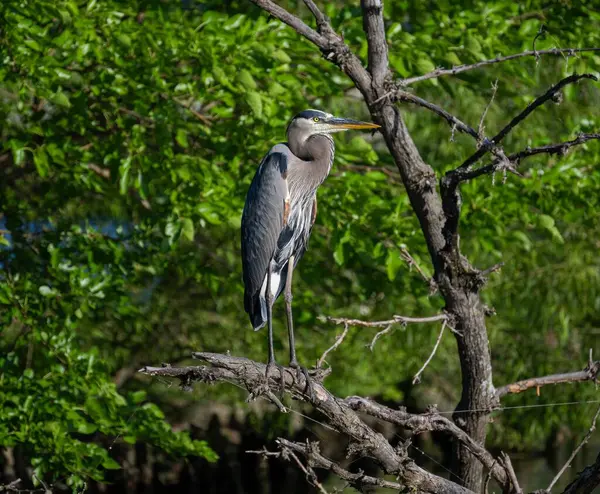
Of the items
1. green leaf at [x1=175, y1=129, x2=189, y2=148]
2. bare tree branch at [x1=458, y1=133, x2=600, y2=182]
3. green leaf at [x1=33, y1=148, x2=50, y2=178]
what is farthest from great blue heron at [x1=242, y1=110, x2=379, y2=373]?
green leaf at [x1=33, y1=148, x2=50, y2=178]

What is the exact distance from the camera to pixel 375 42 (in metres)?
3.82

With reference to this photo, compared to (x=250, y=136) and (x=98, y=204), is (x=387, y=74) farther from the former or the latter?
(x=98, y=204)

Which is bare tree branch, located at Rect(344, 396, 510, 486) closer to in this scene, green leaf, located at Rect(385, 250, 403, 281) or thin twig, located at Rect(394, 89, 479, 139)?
thin twig, located at Rect(394, 89, 479, 139)

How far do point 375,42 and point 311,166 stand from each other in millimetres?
772

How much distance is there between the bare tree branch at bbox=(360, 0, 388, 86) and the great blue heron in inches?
16.6

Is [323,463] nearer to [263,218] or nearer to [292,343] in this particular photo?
[292,343]

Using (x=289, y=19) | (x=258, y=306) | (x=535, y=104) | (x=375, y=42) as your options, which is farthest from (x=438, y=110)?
(x=258, y=306)

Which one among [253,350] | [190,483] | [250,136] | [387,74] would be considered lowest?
[190,483]

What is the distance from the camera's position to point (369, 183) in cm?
553

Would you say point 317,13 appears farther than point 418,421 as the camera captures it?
Yes

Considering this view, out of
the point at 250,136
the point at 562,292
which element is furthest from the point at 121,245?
the point at 562,292

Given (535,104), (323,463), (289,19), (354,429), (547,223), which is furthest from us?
(547,223)

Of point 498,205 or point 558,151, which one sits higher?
point 498,205

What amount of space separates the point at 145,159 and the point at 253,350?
3.15m
